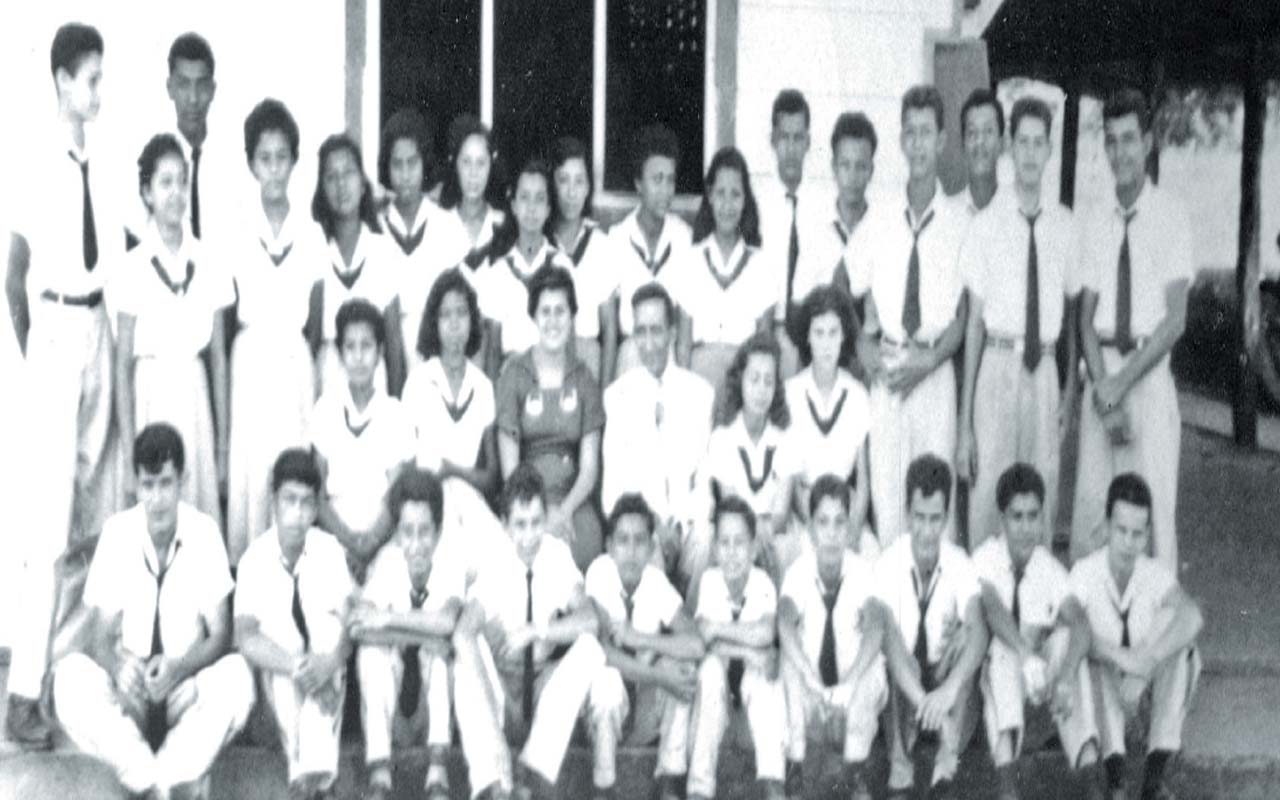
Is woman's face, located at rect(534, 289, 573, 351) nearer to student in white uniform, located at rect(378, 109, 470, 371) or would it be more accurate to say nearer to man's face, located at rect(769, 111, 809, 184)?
student in white uniform, located at rect(378, 109, 470, 371)

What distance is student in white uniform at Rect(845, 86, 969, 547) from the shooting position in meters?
3.99

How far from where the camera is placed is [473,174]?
12.8 feet

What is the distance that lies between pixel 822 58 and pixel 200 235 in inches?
57.3

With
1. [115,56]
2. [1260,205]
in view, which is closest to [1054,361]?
[1260,205]

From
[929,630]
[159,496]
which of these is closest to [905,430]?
[929,630]

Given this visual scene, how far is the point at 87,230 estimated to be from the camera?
3754 millimetres

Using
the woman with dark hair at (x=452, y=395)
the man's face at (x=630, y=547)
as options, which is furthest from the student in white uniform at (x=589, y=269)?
the man's face at (x=630, y=547)

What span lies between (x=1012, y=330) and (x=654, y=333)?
843 millimetres

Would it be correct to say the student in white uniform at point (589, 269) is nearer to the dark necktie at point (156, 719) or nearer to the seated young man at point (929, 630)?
the seated young man at point (929, 630)

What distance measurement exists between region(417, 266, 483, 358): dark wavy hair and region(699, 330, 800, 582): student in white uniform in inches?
23.5

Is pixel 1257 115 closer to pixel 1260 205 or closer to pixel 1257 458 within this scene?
pixel 1260 205

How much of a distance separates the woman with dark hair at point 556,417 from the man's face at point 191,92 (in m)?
0.82

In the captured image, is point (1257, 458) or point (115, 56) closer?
point (115, 56)

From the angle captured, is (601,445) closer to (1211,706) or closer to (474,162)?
(474,162)
